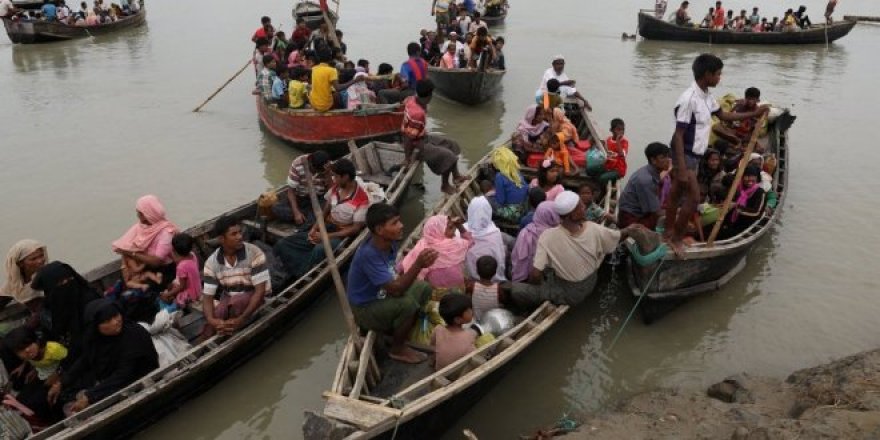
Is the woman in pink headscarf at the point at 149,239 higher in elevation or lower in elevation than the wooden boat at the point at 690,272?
higher

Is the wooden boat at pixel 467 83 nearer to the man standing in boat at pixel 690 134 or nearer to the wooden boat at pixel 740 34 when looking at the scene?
the man standing in boat at pixel 690 134

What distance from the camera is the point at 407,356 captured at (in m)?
4.48

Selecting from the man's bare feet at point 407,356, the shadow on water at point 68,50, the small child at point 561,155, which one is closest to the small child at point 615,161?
the small child at point 561,155

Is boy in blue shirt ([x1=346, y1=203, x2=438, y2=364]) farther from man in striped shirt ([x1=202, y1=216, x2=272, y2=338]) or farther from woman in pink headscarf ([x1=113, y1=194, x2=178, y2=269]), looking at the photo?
woman in pink headscarf ([x1=113, y1=194, x2=178, y2=269])

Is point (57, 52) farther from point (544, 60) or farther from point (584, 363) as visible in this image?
point (584, 363)

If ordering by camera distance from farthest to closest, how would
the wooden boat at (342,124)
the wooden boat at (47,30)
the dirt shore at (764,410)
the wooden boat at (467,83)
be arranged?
the wooden boat at (47,30), the wooden boat at (467,83), the wooden boat at (342,124), the dirt shore at (764,410)

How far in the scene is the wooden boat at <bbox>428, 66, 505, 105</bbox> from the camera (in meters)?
11.6

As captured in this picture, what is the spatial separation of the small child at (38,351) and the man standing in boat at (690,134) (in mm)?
4892

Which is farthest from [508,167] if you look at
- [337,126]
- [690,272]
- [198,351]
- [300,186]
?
[337,126]

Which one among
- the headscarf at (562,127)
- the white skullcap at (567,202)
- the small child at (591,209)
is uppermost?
the headscarf at (562,127)

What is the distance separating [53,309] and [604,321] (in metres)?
4.68

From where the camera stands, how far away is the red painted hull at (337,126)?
8.97 metres

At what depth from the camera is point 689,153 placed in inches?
209

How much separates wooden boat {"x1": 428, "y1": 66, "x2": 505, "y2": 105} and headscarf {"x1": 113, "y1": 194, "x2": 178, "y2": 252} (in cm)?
750
